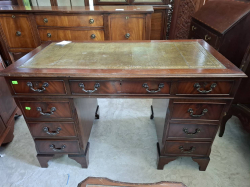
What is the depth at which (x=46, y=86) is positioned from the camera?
1052 millimetres

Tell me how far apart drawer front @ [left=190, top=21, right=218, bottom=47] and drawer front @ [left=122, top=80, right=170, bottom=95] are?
1.01 m

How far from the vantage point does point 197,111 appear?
3.78ft

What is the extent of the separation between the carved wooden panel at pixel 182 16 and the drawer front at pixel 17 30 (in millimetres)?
2261

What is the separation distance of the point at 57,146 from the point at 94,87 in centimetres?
66

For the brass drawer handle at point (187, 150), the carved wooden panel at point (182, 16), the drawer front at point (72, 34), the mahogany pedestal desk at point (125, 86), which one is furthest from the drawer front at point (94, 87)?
the carved wooden panel at point (182, 16)

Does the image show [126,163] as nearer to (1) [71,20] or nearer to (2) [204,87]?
(2) [204,87]

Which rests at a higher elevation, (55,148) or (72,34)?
(72,34)

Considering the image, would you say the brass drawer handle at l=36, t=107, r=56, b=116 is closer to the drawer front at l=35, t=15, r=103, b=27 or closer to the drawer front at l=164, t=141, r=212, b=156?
the drawer front at l=164, t=141, r=212, b=156

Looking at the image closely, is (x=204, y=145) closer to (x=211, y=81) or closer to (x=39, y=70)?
(x=211, y=81)

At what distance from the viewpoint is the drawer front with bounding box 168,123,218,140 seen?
122 cm

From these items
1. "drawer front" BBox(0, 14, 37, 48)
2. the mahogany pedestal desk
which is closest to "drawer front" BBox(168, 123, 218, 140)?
the mahogany pedestal desk

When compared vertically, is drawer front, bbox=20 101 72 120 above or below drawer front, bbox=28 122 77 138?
above

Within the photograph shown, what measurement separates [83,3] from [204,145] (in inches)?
112

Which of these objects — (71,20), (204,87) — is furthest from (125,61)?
(71,20)
